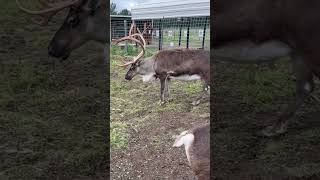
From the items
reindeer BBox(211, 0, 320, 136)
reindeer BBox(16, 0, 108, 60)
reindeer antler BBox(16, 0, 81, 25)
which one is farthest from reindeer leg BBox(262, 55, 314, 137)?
reindeer antler BBox(16, 0, 81, 25)

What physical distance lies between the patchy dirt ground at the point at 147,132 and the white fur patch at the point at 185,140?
3 centimetres

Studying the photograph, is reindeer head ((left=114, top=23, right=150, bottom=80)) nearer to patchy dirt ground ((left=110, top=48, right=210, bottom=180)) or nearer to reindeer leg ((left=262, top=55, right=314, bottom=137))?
patchy dirt ground ((left=110, top=48, right=210, bottom=180))

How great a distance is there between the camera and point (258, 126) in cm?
196

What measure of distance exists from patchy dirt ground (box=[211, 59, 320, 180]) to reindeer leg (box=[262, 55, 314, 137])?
3 cm

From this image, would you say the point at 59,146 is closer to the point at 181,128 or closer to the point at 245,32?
the point at 181,128

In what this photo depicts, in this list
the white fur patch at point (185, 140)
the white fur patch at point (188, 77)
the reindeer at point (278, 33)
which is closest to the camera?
the white fur patch at point (185, 140)

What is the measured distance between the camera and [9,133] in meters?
2.04

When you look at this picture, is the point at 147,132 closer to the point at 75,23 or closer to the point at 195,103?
the point at 195,103

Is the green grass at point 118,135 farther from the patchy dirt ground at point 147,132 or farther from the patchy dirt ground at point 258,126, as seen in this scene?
the patchy dirt ground at point 258,126

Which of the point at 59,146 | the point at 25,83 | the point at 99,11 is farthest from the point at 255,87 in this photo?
the point at 25,83

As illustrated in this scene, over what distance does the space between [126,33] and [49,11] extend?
409 mm

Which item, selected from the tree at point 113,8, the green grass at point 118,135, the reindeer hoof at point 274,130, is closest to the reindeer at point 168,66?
the tree at point 113,8

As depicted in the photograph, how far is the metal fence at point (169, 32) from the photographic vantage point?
1.93 metres

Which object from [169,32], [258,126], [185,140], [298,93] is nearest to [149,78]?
[169,32]
